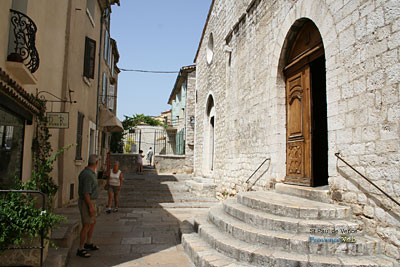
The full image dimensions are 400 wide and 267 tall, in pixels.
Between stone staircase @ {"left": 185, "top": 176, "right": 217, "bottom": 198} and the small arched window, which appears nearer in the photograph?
stone staircase @ {"left": 185, "top": 176, "right": 217, "bottom": 198}

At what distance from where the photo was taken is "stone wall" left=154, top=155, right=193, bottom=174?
60.7 ft

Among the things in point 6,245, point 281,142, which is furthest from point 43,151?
point 281,142

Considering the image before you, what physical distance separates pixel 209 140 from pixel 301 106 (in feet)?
23.7

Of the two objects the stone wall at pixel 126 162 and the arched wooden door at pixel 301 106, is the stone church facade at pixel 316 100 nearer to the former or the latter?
the arched wooden door at pixel 301 106

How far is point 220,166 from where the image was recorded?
10.6 m

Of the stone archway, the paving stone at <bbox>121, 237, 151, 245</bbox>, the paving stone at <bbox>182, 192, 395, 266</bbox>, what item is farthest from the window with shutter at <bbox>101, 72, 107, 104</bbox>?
the paving stone at <bbox>182, 192, 395, 266</bbox>

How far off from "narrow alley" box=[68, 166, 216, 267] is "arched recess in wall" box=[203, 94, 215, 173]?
171 cm

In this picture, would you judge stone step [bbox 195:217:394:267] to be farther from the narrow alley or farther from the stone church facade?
the narrow alley

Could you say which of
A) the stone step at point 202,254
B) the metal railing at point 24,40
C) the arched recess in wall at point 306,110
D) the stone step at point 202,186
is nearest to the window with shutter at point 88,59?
the metal railing at point 24,40

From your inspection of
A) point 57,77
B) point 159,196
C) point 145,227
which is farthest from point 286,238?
Answer: point 159,196

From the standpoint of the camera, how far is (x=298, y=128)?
19.4 ft

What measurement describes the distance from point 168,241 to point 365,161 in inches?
141

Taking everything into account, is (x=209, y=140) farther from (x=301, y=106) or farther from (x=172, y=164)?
(x=301, y=106)

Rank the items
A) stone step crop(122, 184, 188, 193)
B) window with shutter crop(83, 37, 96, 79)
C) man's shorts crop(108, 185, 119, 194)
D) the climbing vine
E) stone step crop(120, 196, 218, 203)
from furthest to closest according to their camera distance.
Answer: stone step crop(122, 184, 188, 193) < stone step crop(120, 196, 218, 203) < window with shutter crop(83, 37, 96, 79) < man's shorts crop(108, 185, 119, 194) < the climbing vine
